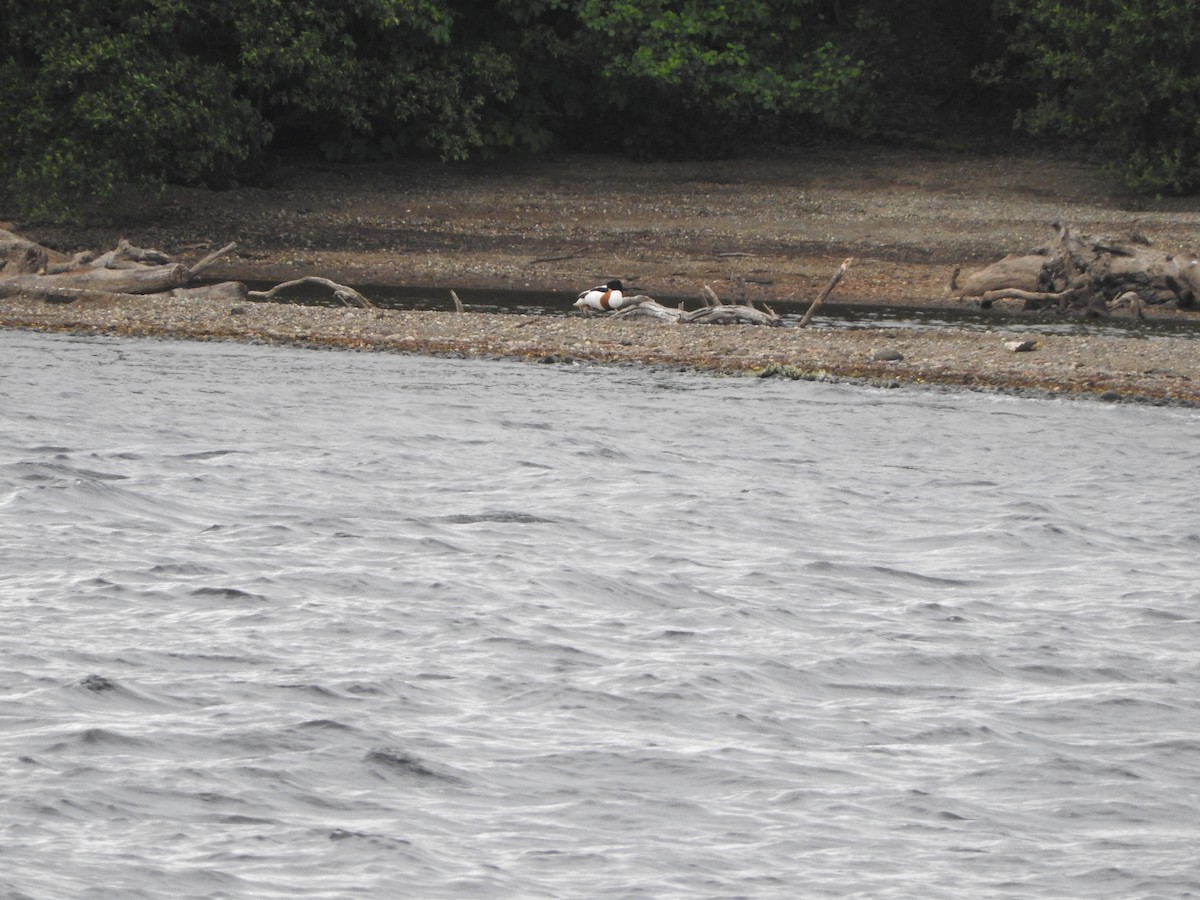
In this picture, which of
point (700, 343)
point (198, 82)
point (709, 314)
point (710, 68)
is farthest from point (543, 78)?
point (700, 343)

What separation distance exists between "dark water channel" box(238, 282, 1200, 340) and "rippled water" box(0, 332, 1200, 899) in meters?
7.45

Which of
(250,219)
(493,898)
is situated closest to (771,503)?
(493,898)

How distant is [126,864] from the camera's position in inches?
268

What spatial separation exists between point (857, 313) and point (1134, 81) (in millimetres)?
9703

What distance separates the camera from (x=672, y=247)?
32.0 m

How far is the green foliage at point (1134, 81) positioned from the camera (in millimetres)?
32438

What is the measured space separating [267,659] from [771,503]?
574 cm

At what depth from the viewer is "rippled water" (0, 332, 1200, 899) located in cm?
714

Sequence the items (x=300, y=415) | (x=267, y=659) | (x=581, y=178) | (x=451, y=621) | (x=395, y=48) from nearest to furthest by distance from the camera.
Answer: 1. (x=267, y=659)
2. (x=451, y=621)
3. (x=300, y=415)
4. (x=395, y=48)
5. (x=581, y=178)

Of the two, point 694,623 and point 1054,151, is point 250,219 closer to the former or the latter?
point 1054,151

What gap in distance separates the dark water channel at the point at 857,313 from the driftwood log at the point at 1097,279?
37 centimetres

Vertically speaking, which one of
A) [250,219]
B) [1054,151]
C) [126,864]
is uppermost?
[1054,151]

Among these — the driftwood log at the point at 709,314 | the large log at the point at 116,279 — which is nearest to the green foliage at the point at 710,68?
the driftwood log at the point at 709,314

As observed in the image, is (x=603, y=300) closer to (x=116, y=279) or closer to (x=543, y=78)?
(x=116, y=279)
